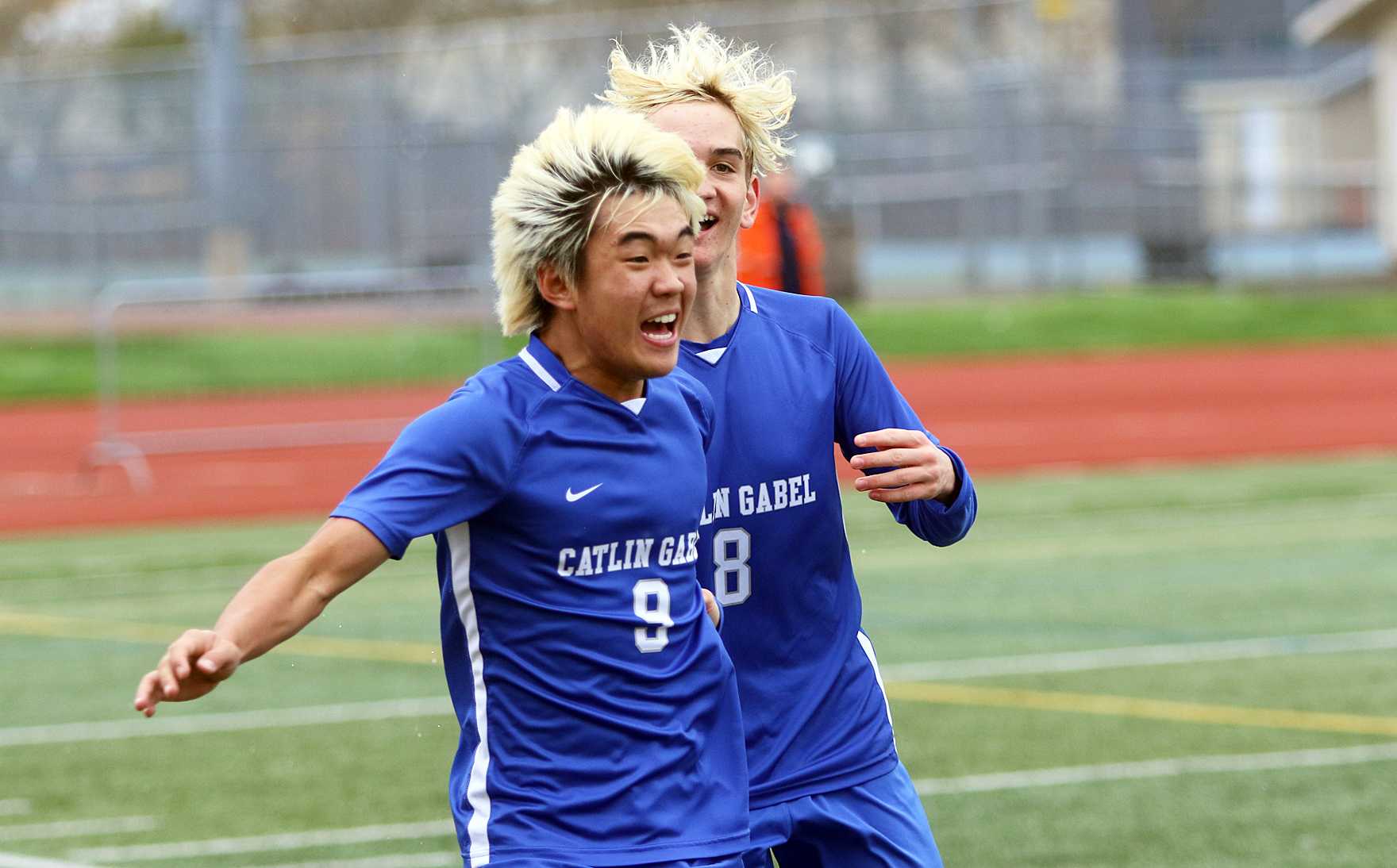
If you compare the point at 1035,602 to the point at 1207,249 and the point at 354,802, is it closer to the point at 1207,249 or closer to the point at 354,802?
the point at 354,802

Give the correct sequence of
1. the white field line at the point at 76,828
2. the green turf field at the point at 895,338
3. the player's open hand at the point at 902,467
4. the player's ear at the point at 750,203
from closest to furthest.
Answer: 1. the player's open hand at the point at 902,467
2. the player's ear at the point at 750,203
3. the white field line at the point at 76,828
4. the green turf field at the point at 895,338

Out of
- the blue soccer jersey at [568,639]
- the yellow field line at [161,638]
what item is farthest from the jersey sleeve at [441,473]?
the yellow field line at [161,638]

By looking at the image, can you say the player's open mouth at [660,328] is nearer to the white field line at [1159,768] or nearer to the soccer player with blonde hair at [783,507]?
the soccer player with blonde hair at [783,507]

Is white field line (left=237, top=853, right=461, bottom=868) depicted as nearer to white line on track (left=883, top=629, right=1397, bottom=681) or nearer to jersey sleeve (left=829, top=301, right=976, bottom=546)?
jersey sleeve (left=829, top=301, right=976, bottom=546)

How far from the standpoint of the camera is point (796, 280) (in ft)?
42.9

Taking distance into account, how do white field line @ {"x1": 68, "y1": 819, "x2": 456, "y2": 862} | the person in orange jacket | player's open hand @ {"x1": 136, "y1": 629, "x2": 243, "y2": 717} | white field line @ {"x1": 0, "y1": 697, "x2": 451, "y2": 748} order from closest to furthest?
player's open hand @ {"x1": 136, "y1": 629, "x2": 243, "y2": 717}, white field line @ {"x1": 68, "y1": 819, "x2": 456, "y2": 862}, white field line @ {"x1": 0, "y1": 697, "x2": 451, "y2": 748}, the person in orange jacket

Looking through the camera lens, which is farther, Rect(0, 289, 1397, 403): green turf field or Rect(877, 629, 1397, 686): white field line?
Rect(0, 289, 1397, 403): green turf field

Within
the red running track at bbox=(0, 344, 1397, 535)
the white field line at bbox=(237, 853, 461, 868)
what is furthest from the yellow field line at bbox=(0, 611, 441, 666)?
the red running track at bbox=(0, 344, 1397, 535)

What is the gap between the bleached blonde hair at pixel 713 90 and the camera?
12.2 feet

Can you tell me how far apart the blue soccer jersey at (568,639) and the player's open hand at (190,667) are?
0.45 m

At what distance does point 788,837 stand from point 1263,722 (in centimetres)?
455

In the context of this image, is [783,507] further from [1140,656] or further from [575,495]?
[1140,656]

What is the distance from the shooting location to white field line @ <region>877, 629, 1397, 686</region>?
29.0ft

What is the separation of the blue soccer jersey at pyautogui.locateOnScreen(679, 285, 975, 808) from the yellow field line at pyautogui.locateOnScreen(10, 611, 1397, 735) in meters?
→ 4.28
